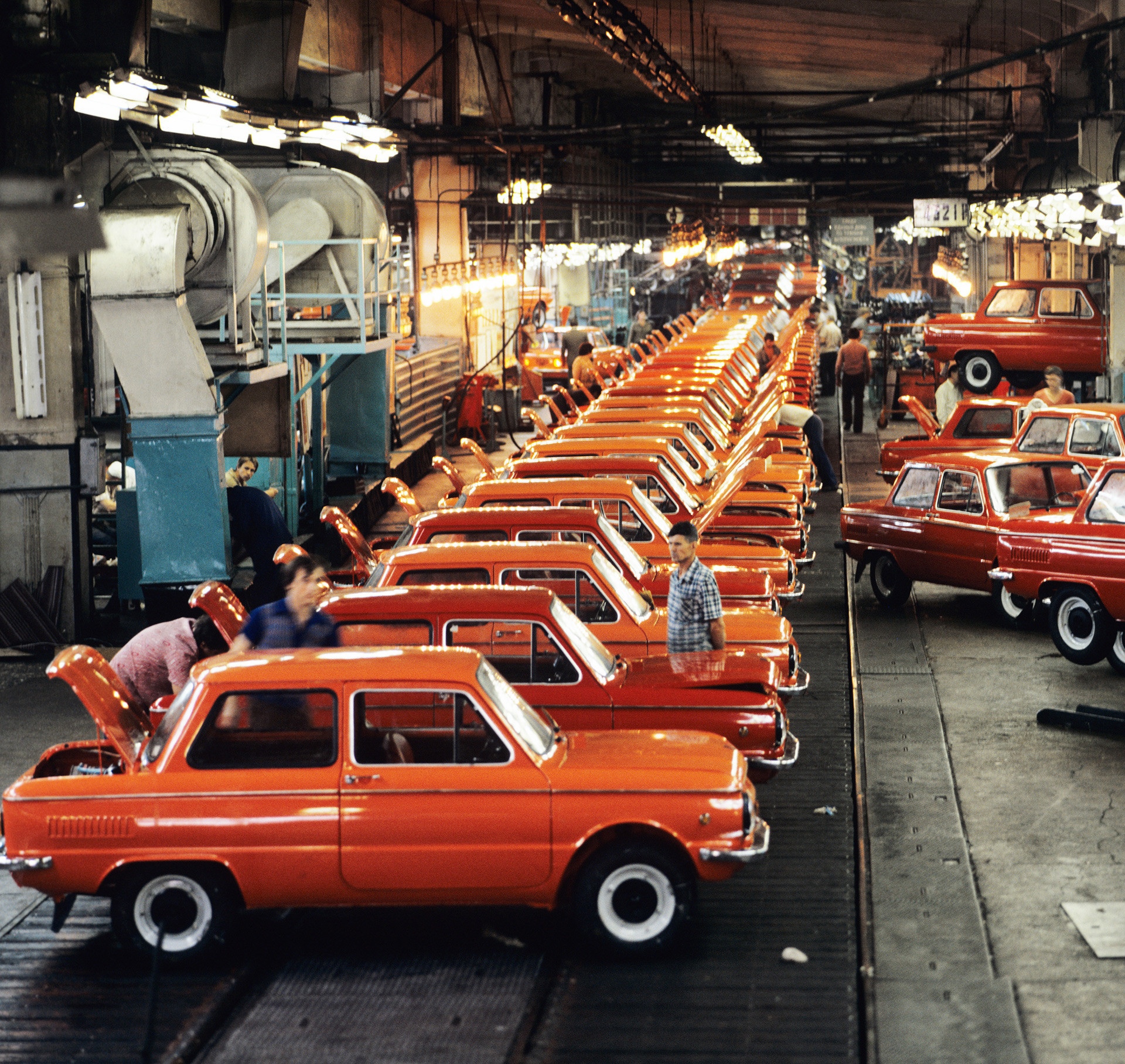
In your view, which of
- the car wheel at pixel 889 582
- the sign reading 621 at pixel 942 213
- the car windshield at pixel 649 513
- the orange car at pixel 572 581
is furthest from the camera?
the sign reading 621 at pixel 942 213

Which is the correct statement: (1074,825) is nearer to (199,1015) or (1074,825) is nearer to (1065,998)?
(1065,998)

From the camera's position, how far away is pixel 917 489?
15.0 m

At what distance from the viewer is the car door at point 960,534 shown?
14148 mm

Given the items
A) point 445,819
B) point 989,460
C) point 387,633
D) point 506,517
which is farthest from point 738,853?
point 989,460

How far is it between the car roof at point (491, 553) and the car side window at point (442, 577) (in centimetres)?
6

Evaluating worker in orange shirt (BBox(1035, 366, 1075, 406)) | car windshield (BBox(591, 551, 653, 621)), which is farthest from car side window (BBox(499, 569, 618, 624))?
worker in orange shirt (BBox(1035, 366, 1075, 406))

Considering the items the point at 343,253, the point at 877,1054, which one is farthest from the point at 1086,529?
the point at 343,253

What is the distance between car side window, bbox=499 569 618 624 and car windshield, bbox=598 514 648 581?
4.86 feet

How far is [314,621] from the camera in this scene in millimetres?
8492

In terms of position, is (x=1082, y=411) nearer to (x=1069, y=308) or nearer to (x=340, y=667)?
(x=1069, y=308)

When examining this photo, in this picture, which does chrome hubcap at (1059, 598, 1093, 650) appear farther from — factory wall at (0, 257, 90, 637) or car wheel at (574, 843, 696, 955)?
factory wall at (0, 257, 90, 637)

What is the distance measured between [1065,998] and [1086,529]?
257 inches

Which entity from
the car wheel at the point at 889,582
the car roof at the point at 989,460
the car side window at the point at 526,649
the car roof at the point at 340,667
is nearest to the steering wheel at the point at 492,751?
the car roof at the point at 340,667

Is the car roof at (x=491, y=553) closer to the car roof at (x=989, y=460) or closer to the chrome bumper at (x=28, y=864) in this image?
the chrome bumper at (x=28, y=864)
